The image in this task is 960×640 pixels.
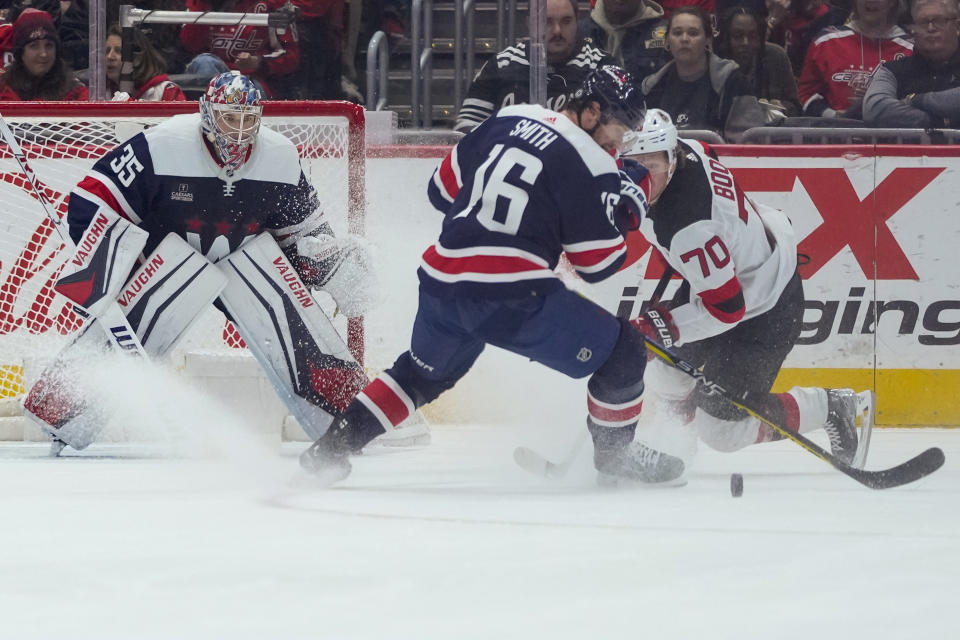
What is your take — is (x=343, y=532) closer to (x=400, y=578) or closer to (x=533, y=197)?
(x=400, y=578)

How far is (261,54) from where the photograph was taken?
19.1 ft

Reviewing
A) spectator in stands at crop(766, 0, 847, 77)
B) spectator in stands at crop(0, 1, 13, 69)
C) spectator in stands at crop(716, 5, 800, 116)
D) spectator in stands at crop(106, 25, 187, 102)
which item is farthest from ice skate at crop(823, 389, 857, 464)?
spectator in stands at crop(0, 1, 13, 69)

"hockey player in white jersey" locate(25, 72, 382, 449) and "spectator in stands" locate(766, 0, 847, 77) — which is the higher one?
"spectator in stands" locate(766, 0, 847, 77)

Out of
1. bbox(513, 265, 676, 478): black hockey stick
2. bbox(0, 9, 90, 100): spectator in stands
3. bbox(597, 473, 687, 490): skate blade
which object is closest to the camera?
bbox(597, 473, 687, 490): skate blade

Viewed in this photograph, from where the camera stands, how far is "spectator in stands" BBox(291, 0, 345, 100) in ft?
19.0

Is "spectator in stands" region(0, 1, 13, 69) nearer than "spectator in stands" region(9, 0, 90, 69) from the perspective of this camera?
Yes

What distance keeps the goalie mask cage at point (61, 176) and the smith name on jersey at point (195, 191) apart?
521mm

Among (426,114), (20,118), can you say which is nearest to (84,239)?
(20,118)

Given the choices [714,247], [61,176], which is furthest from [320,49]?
[714,247]

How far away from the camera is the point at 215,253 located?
4203mm

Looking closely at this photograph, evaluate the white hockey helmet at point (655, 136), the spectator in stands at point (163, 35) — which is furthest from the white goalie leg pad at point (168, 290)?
the spectator in stands at point (163, 35)

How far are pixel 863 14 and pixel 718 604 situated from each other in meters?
4.18

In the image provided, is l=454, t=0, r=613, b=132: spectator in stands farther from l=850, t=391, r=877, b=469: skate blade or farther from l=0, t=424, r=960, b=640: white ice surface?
l=0, t=424, r=960, b=640: white ice surface

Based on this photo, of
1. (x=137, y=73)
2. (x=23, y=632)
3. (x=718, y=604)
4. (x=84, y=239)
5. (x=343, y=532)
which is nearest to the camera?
(x=23, y=632)
